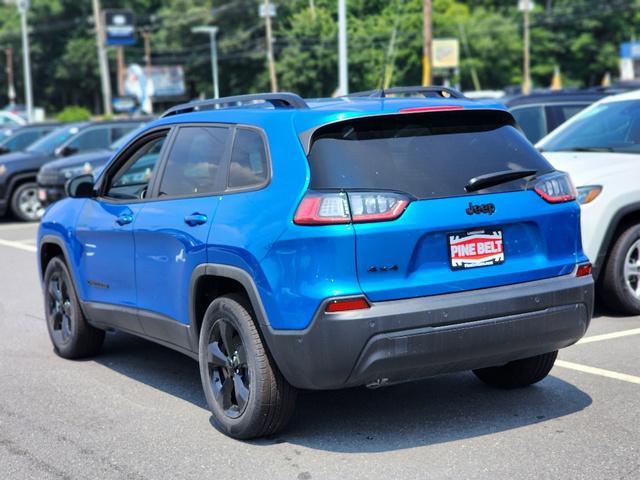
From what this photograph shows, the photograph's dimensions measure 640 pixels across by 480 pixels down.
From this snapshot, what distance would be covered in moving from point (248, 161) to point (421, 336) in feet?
4.44

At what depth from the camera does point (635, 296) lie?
8102mm

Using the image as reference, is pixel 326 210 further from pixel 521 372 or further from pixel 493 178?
pixel 521 372

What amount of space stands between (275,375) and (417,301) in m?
0.82

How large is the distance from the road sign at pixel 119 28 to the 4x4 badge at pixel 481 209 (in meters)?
66.7

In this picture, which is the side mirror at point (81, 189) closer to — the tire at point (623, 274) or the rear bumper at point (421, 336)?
the rear bumper at point (421, 336)

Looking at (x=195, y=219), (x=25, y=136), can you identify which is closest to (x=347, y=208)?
(x=195, y=219)

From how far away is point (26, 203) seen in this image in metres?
18.9

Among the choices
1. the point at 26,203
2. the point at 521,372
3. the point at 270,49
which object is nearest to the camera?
the point at 521,372

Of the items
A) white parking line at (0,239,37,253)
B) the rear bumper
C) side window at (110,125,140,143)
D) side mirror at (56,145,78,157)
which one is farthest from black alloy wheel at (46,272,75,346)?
A: side window at (110,125,140,143)

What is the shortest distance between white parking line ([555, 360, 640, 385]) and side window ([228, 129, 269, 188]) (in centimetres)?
267

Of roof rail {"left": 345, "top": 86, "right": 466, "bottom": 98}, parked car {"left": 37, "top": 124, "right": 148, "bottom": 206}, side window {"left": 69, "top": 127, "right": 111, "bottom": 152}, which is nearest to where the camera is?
roof rail {"left": 345, "top": 86, "right": 466, "bottom": 98}

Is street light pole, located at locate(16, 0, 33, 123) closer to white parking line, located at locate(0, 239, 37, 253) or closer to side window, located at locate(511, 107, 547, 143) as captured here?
white parking line, located at locate(0, 239, 37, 253)

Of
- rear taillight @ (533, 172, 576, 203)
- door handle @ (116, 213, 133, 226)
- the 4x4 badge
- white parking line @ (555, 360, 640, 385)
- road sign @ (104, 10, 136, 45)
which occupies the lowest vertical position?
white parking line @ (555, 360, 640, 385)

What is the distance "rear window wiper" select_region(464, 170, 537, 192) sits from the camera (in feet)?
16.4
